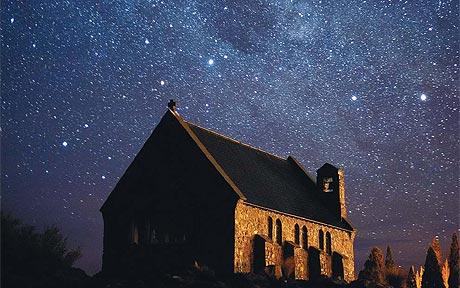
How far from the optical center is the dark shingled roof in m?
41.0

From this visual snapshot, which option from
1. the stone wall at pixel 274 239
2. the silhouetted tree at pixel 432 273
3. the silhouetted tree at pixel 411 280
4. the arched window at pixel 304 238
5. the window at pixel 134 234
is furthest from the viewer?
the silhouetted tree at pixel 411 280

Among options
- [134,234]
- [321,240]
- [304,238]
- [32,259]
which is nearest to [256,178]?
[304,238]

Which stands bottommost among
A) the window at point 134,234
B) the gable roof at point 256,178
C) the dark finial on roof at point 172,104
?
the window at point 134,234

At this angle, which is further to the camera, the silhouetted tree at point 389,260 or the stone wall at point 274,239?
the silhouetted tree at point 389,260

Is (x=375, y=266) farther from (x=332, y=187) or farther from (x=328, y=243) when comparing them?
(x=328, y=243)

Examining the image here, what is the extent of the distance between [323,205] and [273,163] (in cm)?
554

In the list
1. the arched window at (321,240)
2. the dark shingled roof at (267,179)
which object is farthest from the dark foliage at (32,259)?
the arched window at (321,240)

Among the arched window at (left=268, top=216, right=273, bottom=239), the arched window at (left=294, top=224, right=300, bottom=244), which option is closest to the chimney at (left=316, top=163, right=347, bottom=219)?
the arched window at (left=294, top=224, right=300, bottom=244)

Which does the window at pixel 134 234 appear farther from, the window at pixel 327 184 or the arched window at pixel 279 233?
the window at pixel 327 184

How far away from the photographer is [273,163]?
5088 cm

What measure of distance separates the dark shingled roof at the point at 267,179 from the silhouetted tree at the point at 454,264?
11240 millimetres

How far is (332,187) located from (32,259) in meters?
31.3

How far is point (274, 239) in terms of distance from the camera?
132 ft

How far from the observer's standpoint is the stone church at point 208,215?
36.9m
